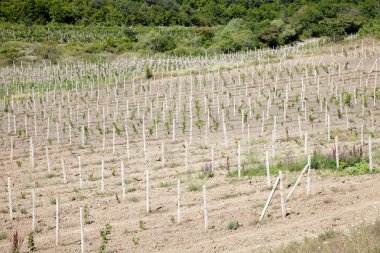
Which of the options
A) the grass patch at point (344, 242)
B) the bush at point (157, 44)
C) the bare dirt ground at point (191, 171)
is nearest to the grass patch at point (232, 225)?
the bare dirt ground at point (191, 171)

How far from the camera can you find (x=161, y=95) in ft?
107

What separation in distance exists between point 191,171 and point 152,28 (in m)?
66.9

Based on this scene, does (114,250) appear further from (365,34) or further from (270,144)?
(365,34)

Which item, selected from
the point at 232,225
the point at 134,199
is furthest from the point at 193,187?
the point at 232,225

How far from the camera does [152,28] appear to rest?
82250 millimetres

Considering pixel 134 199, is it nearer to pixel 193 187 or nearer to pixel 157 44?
pixel 193 187

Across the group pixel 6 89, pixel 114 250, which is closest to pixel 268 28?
pixel 6 89

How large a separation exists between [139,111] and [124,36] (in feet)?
149

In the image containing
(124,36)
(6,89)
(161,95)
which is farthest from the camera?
(124,36)

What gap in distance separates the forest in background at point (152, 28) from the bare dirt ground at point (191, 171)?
21.0 metres

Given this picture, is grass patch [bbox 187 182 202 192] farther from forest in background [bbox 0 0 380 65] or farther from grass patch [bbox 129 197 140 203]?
forest in background [bbox 0 0 380 65]

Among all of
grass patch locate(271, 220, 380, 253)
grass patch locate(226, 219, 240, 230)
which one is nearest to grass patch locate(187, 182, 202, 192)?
grass patch locate(226, 219, 240, 230)

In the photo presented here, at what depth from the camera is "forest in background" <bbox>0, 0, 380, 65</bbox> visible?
191ft

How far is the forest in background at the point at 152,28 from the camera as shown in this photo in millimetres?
58281
